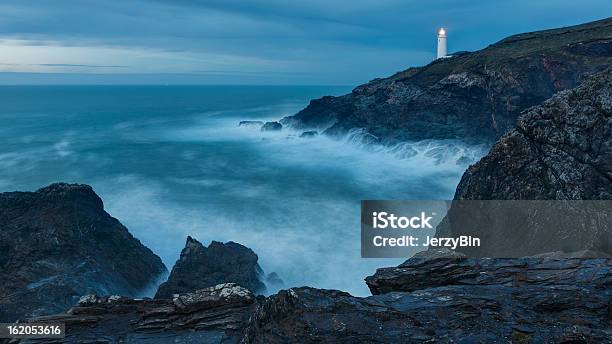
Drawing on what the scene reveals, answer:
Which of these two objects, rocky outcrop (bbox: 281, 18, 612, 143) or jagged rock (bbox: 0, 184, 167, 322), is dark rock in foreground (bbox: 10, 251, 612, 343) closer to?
jagged rock (bbox: 0, 184, 167, 322)

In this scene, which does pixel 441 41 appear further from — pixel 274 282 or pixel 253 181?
pixel 274 282

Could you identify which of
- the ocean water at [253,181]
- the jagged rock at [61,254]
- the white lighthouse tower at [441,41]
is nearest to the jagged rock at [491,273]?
the jagged rock at [61,254]

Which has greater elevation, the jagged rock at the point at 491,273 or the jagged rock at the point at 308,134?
the jagged rock at the point at 308,134

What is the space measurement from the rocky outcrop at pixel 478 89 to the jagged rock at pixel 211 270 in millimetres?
33273

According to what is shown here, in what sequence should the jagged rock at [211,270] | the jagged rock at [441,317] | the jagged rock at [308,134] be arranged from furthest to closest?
the jagged rock at [308,134]
the jagged rock at [211,270]
the jagged rock at [441,317]

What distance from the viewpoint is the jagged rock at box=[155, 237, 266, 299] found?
65.3 ft

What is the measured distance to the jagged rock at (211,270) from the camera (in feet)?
65.3

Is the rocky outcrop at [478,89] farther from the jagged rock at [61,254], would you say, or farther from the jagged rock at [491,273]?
the jagged rock at [61,254]

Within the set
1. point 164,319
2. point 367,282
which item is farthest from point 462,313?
point 164,319

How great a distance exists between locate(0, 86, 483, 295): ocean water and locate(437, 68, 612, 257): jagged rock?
8.75 m

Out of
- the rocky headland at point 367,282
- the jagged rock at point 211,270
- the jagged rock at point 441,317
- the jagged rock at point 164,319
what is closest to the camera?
the jagged rock at point 441,317

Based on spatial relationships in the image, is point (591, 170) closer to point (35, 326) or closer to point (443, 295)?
point (443, 295)

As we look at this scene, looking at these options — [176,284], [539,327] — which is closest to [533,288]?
[539,327]

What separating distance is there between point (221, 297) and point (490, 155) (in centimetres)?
1356
